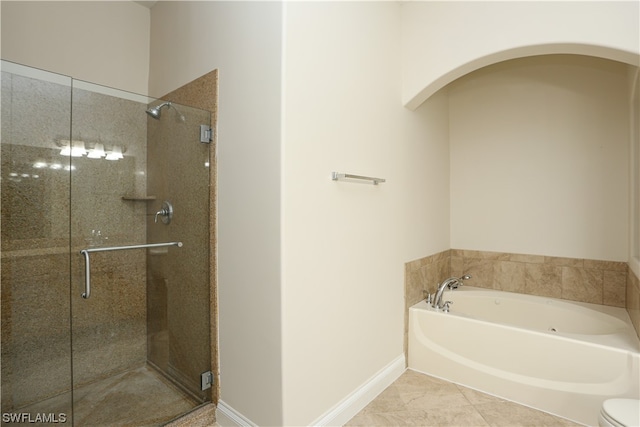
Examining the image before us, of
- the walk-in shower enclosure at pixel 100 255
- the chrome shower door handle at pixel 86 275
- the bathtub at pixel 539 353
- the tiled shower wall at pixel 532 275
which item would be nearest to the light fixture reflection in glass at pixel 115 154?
the walk-in shower enclosure at pixel 100 255

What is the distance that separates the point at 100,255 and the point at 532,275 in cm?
337

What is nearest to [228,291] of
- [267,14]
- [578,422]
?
[267,14]

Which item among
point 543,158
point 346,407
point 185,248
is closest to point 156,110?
point 185,248

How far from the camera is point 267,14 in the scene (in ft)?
5.46

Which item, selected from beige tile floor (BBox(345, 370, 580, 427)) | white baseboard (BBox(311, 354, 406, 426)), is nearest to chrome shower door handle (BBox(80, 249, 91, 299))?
white baseboard (BBox(311, 354, 406, 426))

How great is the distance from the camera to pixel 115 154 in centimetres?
192

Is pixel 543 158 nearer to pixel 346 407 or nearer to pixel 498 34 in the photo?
pixel 498 34

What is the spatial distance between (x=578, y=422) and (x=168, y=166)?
2.84 m

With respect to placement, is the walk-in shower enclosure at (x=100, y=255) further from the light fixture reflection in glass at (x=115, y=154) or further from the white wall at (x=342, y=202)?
the white wall at (x=342, y=202)

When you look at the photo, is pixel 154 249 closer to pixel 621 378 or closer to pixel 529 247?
pixel 621 378

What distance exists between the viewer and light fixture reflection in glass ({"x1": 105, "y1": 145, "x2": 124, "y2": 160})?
6.22 feet

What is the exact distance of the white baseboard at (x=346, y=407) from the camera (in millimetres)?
1808

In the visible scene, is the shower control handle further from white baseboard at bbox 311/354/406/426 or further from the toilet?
the toilet

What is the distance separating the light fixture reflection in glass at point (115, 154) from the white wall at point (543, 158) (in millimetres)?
2941
